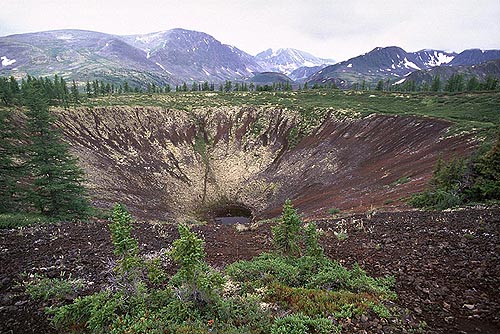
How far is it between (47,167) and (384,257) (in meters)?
20.0

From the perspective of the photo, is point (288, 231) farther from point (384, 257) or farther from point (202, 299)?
point (202, 299)

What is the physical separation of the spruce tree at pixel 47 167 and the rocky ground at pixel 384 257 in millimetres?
5944

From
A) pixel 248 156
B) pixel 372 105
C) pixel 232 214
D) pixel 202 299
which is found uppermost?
pixel 372 105

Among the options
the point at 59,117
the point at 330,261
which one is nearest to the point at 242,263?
the point at 330,261

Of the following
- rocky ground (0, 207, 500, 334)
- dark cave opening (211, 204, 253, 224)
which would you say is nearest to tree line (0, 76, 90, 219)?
Result: rocky ground (0, 207, 500, 334)

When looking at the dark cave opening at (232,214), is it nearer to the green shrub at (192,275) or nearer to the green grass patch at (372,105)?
the green grass patch at (372,105)

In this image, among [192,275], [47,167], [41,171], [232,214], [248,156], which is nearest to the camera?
[192,275]

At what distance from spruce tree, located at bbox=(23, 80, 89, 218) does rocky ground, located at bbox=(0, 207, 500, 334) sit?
594 centimetres

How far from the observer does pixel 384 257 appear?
10.8m

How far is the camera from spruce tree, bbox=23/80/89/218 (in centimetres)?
1781

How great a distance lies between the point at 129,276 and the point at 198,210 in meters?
34.6

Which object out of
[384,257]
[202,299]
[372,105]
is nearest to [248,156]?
[372,105]

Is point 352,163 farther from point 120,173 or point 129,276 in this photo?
point 129,276

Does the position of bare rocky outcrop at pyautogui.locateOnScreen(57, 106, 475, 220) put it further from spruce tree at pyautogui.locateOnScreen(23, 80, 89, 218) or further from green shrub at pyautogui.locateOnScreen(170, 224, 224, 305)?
green shrub at pyautogui.locateOnScreen(170, 224, 224, 305)
